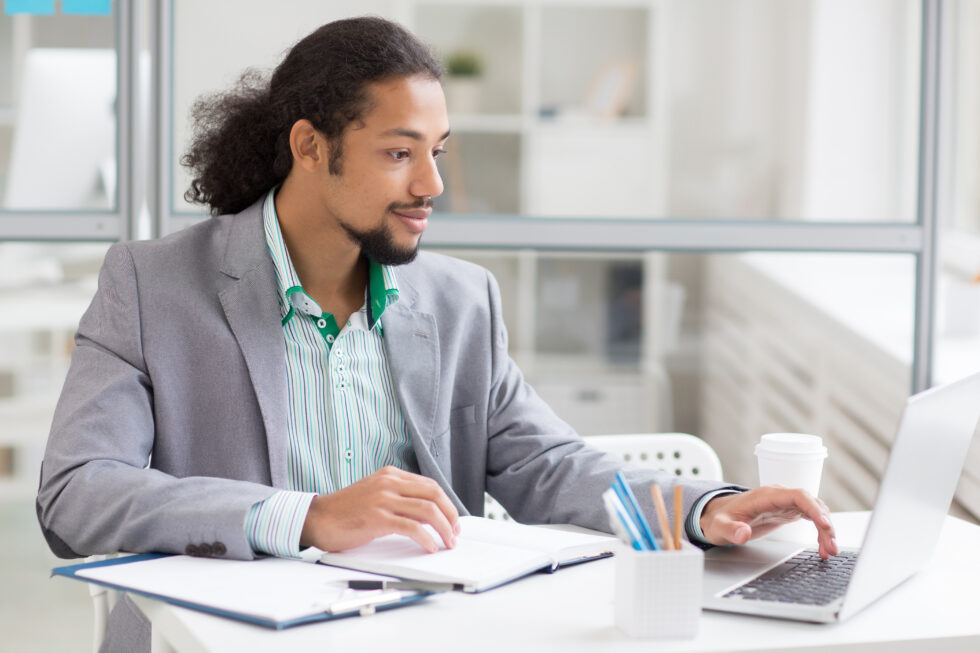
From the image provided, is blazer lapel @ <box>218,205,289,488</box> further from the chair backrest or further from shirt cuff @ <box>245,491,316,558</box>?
the chair backrest

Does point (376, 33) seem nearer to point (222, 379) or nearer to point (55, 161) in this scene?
point (222, 379)

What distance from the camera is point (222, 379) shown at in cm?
150

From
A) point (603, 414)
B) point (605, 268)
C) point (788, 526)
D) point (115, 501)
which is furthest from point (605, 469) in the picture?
point (605, 268)

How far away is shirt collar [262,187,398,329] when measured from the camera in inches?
62.2

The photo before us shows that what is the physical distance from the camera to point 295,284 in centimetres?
158

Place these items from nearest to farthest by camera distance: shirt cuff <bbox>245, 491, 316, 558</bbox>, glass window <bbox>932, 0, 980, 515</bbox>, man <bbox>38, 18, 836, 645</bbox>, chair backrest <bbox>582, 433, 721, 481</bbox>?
shirt cuff <bbox>245, 491, 316, 558</bbox> → man <bbox>38, 18, 836, 645</bbox> → chair backrest <bbox>582, 433, 721, 481</bbox> → glass window <bbox>932, 0, 980, 515</bbox>

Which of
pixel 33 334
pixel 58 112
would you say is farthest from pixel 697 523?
pixel 33 334

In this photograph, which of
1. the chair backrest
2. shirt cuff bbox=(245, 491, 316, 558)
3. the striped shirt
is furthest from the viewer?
the chair backrest

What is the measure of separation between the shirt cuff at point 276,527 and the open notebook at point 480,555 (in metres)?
0.04

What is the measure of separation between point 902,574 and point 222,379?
2.82 feet

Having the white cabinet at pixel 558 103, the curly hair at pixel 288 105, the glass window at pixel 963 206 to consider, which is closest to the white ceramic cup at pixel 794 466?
the curly hair at pixel 288 105

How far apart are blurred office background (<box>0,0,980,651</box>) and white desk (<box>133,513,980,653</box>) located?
1040 mm

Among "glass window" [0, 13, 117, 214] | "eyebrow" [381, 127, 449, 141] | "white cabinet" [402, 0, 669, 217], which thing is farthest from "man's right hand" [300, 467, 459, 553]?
"white cabinet" [402, 0, 669, 217]

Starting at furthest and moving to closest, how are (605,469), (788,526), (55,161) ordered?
1. (55,161)
2. (605,469)
3. (788,526)
